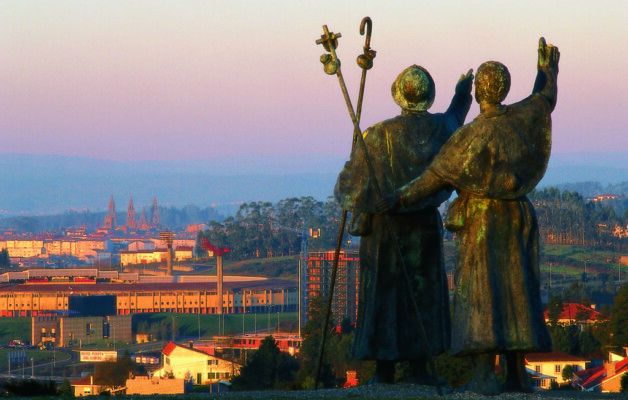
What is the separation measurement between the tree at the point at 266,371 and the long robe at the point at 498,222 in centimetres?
2042

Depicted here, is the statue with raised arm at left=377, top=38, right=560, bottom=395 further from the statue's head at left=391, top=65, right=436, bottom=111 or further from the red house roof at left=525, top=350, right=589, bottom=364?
the red house roof at left=525, top=350, right=589, bottom=364

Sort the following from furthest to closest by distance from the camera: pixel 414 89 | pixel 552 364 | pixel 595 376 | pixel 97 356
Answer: pixel 97 356 → pixel 552 364 → pixel 595 376 → pixel 414 89

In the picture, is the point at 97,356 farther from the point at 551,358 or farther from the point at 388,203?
the point at 388,203

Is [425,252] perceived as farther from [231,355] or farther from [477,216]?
[231,355]

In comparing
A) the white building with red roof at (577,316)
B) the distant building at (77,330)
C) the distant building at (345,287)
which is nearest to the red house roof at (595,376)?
the white building with red roof at (577,316)

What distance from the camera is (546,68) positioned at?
8734 mm

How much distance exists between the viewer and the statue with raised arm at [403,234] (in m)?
9.24

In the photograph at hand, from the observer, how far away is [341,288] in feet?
310

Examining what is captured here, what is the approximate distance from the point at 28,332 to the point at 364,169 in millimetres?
102209

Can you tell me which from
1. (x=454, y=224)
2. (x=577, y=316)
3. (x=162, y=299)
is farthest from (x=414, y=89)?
(x=162, y=299)

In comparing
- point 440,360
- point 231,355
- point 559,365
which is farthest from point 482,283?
point 231,355

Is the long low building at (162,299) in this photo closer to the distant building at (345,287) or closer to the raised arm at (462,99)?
the distant building at (345,287)

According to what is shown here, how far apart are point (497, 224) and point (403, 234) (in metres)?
0.94

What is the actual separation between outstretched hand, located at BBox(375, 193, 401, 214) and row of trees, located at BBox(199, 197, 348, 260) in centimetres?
14324
